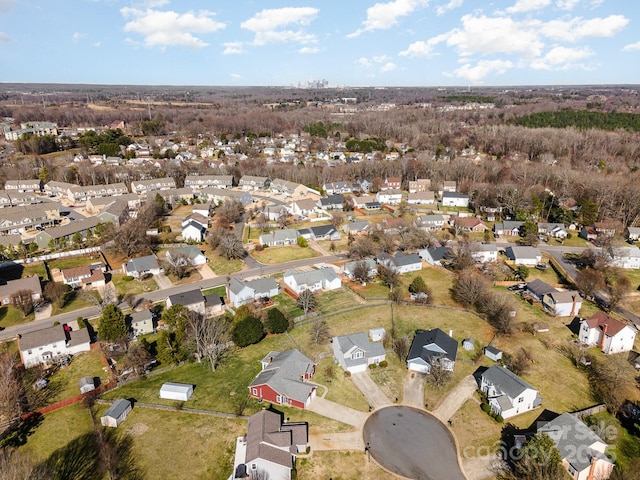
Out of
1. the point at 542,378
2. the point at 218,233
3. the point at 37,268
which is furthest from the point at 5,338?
the point at 542,378

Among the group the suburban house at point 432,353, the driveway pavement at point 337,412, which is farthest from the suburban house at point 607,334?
the driveway pavement at point 337,412

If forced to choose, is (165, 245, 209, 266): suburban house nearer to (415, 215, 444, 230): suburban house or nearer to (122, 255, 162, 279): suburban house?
(122, 255, 162, 279): suburban house

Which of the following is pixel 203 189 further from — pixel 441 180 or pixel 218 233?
pixel 441 180

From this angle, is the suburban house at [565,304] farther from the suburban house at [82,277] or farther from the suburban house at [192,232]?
the suburban house at [82,277]

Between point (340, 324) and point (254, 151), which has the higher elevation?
point (254, 151)

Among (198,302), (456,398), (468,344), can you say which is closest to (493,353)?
(468,344)

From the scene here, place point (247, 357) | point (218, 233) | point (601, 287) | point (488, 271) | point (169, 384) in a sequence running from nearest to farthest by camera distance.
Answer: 1. point (169, 384)
2. point (247, 357)
3. point (601, 287)
4. point (488, 271)
5. point (218, 233)

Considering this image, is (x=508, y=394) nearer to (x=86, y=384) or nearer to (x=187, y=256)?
(x=86, y=384)
